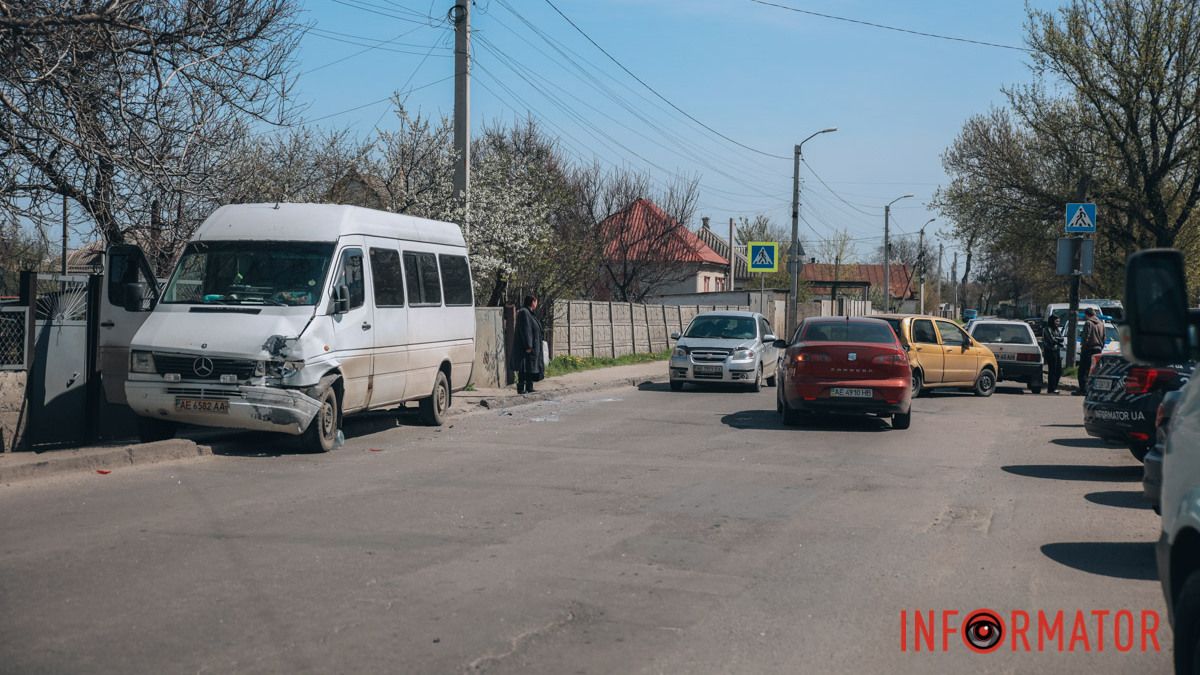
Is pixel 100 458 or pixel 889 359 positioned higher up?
pixel 889 359

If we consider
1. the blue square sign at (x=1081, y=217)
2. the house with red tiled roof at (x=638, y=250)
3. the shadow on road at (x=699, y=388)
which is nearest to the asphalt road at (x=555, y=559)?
the shadow on road at (x=699, y=388)

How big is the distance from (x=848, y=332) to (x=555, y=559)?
10532 mm

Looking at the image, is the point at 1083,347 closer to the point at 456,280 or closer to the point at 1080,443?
the point at 1080,443

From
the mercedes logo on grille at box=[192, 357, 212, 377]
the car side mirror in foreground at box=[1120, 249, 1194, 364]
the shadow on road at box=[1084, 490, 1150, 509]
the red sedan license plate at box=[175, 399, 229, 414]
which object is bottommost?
the shadow on road at box=[1084, 490, 1150, 509]

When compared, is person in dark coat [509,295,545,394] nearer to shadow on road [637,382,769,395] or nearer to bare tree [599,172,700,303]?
shadow on road [637,382,769,395]

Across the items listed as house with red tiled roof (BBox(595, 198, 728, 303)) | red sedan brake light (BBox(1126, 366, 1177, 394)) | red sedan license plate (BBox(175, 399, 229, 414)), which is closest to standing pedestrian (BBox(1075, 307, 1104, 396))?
red sedan brake light (BBox(1126, 366, 1177, 394))

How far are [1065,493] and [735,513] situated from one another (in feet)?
12.3

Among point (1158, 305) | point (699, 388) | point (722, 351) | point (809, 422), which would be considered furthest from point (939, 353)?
point (1158, 305)

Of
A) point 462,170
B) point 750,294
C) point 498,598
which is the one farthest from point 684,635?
point 750,294

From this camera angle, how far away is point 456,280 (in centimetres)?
1662

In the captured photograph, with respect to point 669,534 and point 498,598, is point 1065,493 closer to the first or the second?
point 669,534

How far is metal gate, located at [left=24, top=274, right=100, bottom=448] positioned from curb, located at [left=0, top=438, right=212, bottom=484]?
1.29 feet

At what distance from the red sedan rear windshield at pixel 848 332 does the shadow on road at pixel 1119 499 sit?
594cm

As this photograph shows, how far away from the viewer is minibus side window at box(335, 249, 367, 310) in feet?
42.8
